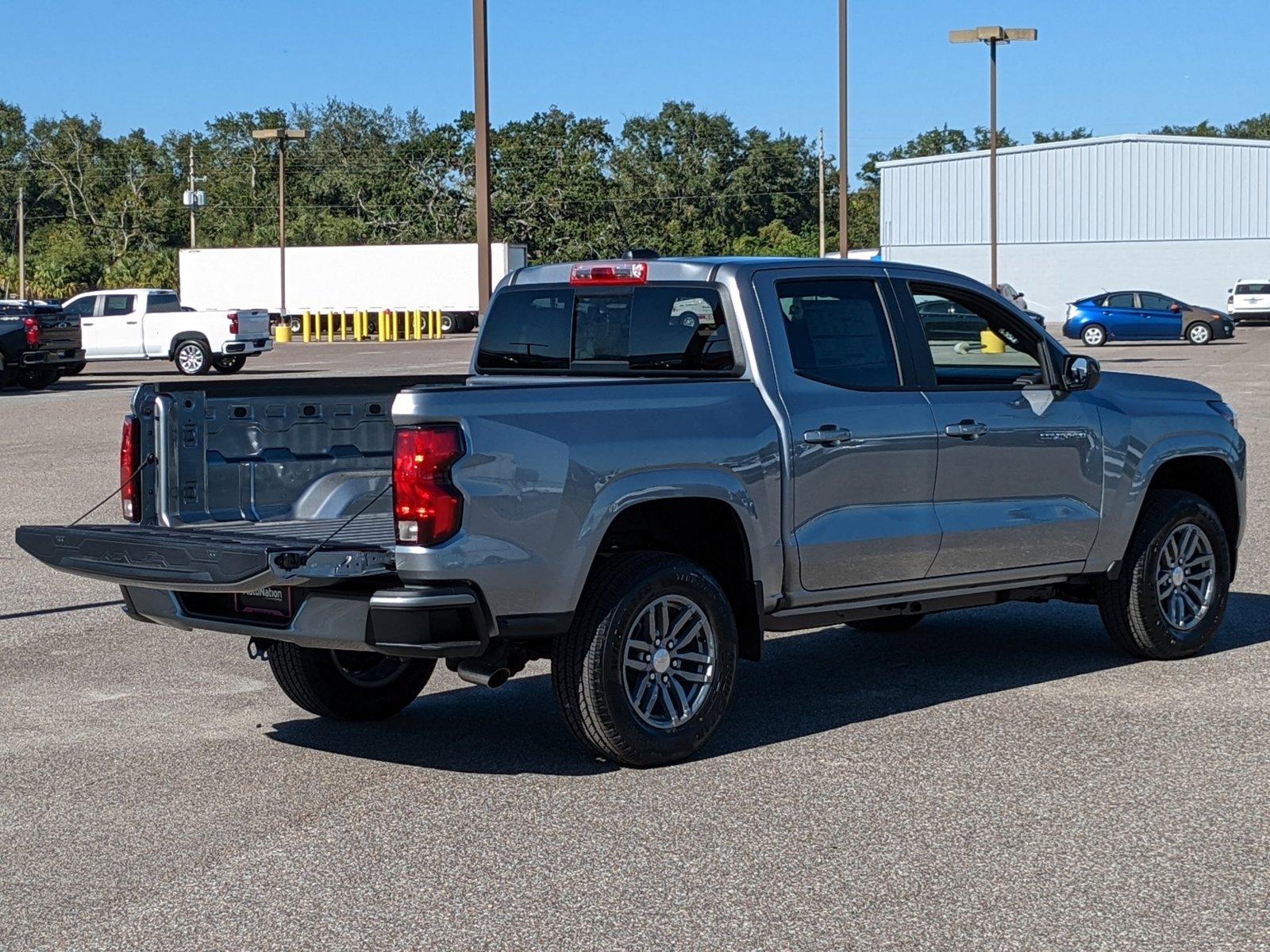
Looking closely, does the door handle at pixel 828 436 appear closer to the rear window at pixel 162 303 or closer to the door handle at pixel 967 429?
the door handle at pixel 967 429

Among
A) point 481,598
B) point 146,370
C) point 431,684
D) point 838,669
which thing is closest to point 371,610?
point 481,598

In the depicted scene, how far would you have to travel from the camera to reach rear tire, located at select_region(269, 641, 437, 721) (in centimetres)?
737

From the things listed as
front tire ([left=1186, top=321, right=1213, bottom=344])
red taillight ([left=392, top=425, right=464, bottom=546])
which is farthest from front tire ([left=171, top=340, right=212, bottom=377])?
red taillight ([left=392, top=425, right=464, bottom=546])

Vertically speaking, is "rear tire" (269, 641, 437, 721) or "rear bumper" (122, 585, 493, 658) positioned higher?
"rear bumper" (122, 585, 493, 658)

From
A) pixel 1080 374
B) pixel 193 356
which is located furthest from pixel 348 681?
pixel 193 356

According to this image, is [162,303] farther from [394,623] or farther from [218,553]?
[394,623]

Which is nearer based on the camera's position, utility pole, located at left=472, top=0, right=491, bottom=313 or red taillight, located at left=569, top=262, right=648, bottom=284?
red taillight, located at left=569, top=262, right=648, bottom=284

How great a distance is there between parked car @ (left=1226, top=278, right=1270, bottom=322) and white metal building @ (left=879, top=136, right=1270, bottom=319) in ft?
45.2

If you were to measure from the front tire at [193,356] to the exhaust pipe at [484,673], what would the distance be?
32425 millimetres

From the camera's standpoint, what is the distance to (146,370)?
41.8m

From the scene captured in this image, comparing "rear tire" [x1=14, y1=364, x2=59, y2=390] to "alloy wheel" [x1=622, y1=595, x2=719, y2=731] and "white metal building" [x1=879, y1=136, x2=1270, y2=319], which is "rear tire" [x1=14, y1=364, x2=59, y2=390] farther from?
"white metal building" [x1=879, y1=136, x2=1270, y2=319]

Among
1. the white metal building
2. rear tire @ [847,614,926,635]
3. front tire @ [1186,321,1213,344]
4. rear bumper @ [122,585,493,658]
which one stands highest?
the white metal building

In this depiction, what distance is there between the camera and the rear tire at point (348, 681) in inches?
290

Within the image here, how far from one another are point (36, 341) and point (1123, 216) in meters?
54.0
